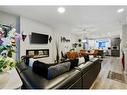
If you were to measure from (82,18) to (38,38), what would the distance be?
0.99 meters

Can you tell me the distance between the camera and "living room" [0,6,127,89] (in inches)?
70.4

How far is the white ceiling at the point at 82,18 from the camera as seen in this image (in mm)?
2116

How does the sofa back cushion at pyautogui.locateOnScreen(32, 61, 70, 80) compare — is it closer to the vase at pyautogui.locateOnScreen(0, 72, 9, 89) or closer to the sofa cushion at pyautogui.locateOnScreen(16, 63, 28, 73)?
the sofa cushion at pyautogui.locateOnScreen(16, 63, 28, 73)

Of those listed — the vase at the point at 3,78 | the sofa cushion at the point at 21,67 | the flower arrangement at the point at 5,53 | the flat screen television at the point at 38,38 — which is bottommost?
the sofa cushion at the point at 21,67

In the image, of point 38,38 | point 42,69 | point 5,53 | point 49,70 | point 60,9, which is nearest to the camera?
point 5,53

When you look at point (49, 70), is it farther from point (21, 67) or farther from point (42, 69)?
point (21, 67)

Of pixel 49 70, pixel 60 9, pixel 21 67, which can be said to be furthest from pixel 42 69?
pixel 60 9

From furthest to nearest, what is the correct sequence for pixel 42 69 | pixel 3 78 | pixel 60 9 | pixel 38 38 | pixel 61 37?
pixel 61 37
pixel 38 38
pixel 60 9
pixel 42 69
pixel 3 78

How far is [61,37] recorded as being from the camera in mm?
2779

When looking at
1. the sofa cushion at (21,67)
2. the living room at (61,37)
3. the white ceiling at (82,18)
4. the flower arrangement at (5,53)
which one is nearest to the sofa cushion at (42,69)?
the living room at (61,37)

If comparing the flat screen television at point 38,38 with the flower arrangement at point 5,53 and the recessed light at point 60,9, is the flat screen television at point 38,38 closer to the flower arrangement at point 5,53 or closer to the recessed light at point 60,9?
the recessed light at point 60,9
